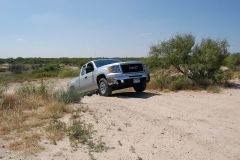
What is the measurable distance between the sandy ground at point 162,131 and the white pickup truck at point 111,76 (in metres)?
1.33

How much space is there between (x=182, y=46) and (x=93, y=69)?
5556 mm

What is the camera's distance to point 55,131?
8.39m

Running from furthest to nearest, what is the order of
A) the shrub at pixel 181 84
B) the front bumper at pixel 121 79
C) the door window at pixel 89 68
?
the shrub at pixel 181 84 < the door window at pixel 89 68 < the front bumper at pixel 121 79

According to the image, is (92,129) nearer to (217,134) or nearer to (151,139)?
(151,139)

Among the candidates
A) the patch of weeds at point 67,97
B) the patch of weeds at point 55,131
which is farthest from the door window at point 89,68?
the patch of weeds at point 55,131

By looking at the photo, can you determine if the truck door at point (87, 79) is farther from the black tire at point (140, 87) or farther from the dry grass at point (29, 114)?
the dry grass at point (29, 114)

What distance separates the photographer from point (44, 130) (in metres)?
8.66

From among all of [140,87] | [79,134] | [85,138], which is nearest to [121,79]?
[140,87]

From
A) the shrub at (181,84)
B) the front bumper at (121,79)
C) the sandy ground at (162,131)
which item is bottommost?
the sandy ground at (162,131)

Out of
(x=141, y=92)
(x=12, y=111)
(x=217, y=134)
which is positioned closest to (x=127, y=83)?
(x=141, y=92)

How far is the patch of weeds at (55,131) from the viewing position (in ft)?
26.1

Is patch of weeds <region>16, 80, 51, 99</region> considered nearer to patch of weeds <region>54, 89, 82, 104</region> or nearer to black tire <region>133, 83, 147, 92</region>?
patch of weeds <region>54, 89, 82, 104</region>

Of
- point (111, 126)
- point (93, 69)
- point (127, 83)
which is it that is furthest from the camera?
point (93, 69)

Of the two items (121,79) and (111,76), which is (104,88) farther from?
(121,79)
